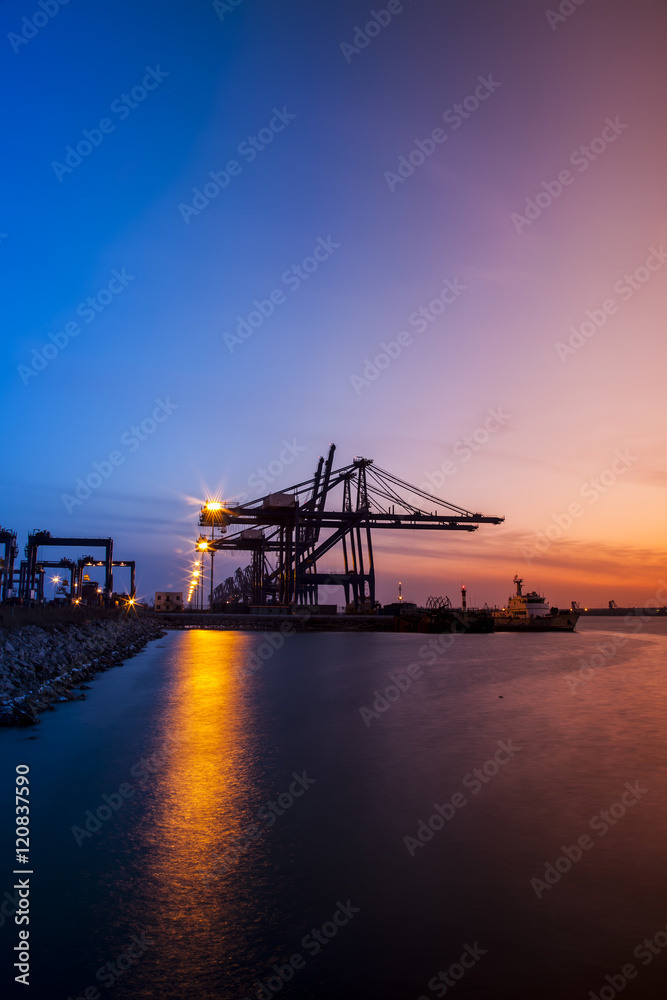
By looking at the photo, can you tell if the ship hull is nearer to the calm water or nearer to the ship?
the ship

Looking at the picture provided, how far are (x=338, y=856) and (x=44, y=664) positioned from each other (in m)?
16.3

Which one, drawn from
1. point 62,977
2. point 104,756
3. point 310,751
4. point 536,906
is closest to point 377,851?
point 536,906

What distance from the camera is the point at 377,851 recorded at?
7238 mm

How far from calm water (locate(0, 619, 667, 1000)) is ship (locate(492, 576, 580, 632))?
66156 mm

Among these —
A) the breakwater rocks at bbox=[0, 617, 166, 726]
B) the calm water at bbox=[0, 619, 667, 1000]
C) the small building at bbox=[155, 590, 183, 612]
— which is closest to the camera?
the calm water at bbox=[0, 619, 667, 1000]

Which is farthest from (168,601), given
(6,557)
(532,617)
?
(532,617)

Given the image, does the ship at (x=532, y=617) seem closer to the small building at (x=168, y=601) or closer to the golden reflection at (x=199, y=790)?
the small building at (x=168, y=601)

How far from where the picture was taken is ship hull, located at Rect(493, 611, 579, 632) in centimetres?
7938

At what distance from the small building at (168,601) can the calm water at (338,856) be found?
82.4 meters

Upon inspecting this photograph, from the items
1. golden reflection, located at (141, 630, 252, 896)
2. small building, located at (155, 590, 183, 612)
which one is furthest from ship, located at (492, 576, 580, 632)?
golden reflection, located at (141, 630, 252, 896)

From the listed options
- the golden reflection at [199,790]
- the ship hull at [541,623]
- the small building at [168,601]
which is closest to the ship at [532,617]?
the ship hull at [541,623]

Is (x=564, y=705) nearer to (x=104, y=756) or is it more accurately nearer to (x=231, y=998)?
(x=104, y=756)

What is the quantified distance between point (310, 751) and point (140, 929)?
7.57m

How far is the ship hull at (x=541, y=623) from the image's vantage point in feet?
260
